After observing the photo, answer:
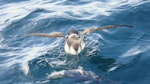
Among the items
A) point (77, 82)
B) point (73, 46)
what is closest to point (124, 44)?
point (73, 46)

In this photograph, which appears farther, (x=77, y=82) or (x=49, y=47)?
(x=49, y=47)

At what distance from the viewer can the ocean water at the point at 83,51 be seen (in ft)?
29.2

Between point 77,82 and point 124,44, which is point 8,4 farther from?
point 77,82

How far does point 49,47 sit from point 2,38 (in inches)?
73.9

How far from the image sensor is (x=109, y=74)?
892 cm

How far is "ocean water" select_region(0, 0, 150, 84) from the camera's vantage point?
29.2 ft

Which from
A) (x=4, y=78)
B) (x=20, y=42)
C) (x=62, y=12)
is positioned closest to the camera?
(x=4, y=78)

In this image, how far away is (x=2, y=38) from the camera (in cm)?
1173

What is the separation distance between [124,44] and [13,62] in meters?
3.25

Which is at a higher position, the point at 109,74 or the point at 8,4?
the point at 8,4

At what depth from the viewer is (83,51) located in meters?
10.5

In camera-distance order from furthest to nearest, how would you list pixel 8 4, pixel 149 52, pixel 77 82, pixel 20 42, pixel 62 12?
pixel 8 4 → pixel 62 12 → pixel 20 42 → pixel 149 52 → pixel 77 82

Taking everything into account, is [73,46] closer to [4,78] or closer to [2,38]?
[4,78]

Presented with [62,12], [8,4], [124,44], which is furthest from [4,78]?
[8,4]
